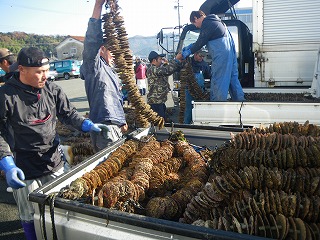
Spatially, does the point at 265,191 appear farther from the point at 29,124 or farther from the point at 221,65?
the point at 221,65

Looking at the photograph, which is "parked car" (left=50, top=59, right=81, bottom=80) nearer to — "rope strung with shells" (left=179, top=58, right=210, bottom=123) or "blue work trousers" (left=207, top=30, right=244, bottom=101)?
"rope strung with shells" (left=179, top=58, right=210, bottom=123)

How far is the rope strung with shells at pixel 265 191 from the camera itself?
1.53 metres

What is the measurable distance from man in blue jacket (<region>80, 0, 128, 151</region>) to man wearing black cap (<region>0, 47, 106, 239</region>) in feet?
1.76

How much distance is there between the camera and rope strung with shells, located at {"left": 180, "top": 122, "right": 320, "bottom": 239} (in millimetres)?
1534

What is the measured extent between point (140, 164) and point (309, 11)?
208 inches

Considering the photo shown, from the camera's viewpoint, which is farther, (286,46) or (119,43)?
(286,46)

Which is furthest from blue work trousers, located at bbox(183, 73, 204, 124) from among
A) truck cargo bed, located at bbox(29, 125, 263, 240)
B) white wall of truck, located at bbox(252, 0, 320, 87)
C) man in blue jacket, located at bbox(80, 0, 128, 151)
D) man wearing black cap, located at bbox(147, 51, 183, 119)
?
truck cargo bed, located at bbox(29, 125, 263, 240)

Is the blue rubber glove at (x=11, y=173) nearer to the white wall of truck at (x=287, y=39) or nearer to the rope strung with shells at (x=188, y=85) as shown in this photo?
the rope strung with shells at (x=188, y=85)

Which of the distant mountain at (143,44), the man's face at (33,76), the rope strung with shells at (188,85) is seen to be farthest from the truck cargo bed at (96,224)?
the rope strung with shells at (188,85)

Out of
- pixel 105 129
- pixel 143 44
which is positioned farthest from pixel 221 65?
pixel 143 44

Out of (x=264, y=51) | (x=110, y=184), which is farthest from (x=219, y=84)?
(x=110, y=184)

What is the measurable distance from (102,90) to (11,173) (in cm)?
147

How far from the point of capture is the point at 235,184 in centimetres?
178

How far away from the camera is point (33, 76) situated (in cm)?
273
